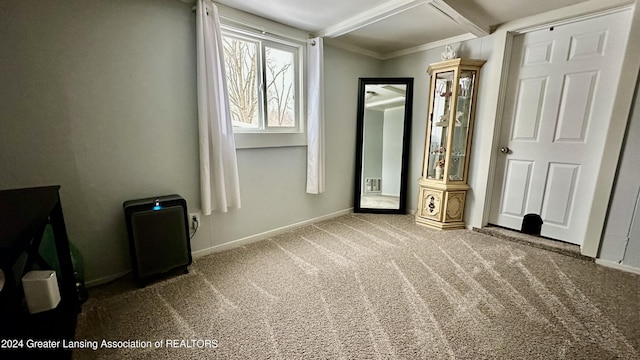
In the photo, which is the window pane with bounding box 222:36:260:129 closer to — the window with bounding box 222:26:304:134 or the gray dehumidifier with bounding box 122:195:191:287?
the window with bounding box 222:26:304:134

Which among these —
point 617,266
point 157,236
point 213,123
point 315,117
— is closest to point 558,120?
point 617,266

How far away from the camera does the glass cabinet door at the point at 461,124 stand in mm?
2842

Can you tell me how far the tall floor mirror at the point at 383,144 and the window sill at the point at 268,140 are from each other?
0.99 meters

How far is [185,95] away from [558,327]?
295cm

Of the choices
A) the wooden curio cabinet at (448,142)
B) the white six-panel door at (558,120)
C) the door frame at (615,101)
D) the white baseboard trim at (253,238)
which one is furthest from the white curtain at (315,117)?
the white six-panel door at (558,120)

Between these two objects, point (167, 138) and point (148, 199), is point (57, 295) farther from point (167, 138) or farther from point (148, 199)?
point (167, 138)

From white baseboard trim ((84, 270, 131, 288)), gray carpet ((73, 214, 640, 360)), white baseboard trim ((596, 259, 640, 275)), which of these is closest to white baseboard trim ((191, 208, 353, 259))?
gray carpet ((73, 214, 640, 360))

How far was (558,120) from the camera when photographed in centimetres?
241

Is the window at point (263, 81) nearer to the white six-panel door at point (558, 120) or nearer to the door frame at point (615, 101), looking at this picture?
the door frame at point (615, 101)

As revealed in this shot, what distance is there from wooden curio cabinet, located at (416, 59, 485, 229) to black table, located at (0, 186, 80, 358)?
10.2 feet

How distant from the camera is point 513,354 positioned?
1.29 m

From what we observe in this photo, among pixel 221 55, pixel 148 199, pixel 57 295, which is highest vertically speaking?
pixel 221 55

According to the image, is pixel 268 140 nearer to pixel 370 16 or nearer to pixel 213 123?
pixel 213 123

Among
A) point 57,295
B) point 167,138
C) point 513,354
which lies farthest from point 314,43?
point 513,354
